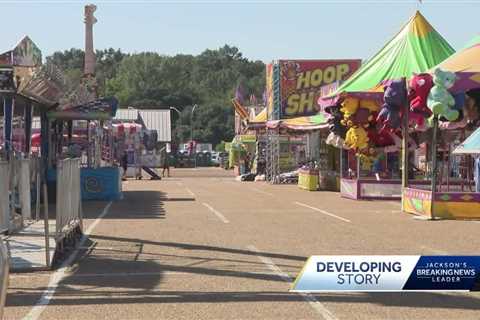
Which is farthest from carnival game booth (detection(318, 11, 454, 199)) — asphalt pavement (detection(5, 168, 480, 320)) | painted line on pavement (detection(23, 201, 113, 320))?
painted line on pavement (detection(23, 201, 113, 320))

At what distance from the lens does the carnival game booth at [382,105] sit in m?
20.8

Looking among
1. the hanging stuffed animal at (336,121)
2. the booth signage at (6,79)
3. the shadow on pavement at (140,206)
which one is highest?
the booth signage at (6,79)

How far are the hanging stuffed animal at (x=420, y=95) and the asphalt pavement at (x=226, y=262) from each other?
257 cm

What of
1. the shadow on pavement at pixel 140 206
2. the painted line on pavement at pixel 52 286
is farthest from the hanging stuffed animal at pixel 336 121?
the painted line on pavement at pixel 52 286

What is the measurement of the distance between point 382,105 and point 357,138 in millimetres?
1551

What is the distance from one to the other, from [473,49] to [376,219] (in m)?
5.76

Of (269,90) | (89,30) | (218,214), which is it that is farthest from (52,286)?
(269,90)

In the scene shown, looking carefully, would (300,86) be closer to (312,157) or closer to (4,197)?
(312,157)

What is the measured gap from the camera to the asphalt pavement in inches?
325

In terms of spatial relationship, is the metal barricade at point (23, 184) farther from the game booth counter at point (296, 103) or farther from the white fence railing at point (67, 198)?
the game booth counter at point (296, 103)

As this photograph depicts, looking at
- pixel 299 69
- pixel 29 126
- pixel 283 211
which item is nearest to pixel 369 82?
pixel 283 211

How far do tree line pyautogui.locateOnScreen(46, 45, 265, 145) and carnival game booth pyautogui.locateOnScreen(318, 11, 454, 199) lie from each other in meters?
84.6
